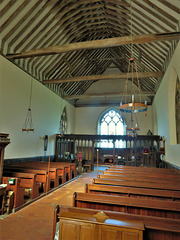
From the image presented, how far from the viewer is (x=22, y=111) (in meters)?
7.66

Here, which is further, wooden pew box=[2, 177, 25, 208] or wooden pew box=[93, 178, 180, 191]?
wooden pew box=[2, 177, 25, 208]

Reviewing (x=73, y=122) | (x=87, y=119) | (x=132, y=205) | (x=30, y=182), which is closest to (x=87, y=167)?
(x=73, y=122)

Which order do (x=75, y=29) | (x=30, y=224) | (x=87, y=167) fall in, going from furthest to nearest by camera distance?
(x=87, y=167) → (x=75, y=29) → (x=30, y=224)

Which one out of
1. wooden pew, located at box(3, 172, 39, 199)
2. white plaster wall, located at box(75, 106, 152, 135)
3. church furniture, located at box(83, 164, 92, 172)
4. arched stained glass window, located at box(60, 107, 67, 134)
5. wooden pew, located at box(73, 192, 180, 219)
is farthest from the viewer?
white plaster wall, located at box(75, 106, 152, 135)

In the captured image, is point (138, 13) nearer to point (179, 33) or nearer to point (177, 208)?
point (179, 33)

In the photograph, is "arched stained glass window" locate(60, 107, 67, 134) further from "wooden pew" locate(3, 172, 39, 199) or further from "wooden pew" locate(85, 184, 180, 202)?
"wooden pew" locate(85, 184, 180, 202)

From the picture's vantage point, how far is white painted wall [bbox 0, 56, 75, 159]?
6.62 metres

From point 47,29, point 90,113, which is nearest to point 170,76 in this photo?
point 47,29

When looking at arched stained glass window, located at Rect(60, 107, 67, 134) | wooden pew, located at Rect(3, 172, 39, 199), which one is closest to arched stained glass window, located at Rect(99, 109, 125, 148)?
arched stained glass window, located at Rect(60, 107, 67, 134)

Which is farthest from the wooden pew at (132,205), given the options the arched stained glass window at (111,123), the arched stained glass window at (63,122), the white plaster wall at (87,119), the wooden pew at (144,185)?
the white plaster wall at (87,119)

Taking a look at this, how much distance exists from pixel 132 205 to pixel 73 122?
12341 millimetres

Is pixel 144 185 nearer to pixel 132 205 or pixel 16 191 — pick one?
pixel 132 205

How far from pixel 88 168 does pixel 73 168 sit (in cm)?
342

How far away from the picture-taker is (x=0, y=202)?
3846 millimetres
